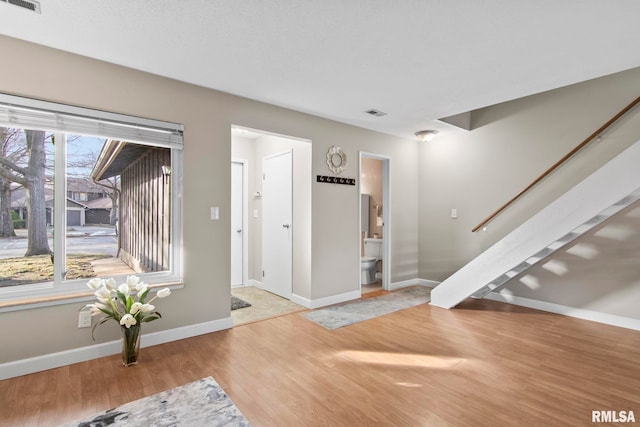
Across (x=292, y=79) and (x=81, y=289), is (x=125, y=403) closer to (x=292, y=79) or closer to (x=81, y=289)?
(x=81, y=289)

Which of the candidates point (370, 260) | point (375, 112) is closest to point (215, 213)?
point (375, 112)

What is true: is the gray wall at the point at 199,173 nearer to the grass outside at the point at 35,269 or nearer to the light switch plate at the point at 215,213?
the light switch plate at the point at 215,213

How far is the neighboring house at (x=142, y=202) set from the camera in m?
2.99

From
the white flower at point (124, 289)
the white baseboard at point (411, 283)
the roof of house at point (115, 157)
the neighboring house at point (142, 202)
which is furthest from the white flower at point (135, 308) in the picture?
the white baseboard at point (411, 283)

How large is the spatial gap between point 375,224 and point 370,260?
0.86 m

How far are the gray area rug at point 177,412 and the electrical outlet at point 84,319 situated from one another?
3.13 ft

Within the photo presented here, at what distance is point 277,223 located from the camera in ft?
15.5

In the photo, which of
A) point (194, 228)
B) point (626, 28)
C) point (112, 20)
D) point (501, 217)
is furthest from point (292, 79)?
point (501, 217)

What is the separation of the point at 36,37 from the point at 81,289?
2.01m

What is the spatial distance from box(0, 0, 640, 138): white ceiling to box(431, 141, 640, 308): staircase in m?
0.98

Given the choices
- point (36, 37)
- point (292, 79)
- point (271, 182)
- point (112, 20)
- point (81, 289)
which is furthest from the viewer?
point (271, 182)

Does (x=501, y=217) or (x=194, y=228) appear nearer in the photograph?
(x=194, y=228)

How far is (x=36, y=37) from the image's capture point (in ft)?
7.65

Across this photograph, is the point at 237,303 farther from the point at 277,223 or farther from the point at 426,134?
the point at 426,134
